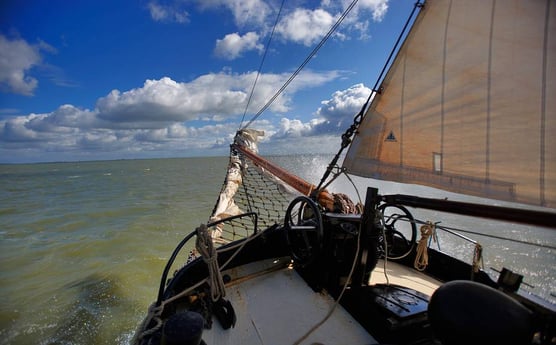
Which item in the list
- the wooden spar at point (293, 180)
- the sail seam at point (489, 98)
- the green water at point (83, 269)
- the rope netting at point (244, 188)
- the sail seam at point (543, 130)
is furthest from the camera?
the rope netting at point (244, 188)

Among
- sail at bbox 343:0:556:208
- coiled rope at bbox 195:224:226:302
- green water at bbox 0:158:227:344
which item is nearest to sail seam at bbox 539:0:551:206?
sail at bbox 343:0:556:208

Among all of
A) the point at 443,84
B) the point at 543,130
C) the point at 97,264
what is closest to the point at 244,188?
the point at 97,264

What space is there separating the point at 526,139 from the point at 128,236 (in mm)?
11526

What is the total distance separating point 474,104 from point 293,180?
149 inches

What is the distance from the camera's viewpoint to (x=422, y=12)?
257 centimetres

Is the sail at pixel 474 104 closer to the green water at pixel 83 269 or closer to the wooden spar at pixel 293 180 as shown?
the wooden spar at pixel 293 180

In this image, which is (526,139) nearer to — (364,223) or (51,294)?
(364,223)

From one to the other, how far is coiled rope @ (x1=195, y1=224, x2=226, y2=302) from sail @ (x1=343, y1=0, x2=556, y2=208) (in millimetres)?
2053

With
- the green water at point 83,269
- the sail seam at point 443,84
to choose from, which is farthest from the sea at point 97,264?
the sail seam at point 443,84

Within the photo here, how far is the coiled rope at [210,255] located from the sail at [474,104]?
2.05 m

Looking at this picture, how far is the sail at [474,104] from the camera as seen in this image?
1.86 m

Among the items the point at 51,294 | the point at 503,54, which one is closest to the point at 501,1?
the point at 503,54

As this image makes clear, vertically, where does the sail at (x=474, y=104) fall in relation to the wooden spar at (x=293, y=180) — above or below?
above

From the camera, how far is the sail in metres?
1.86
